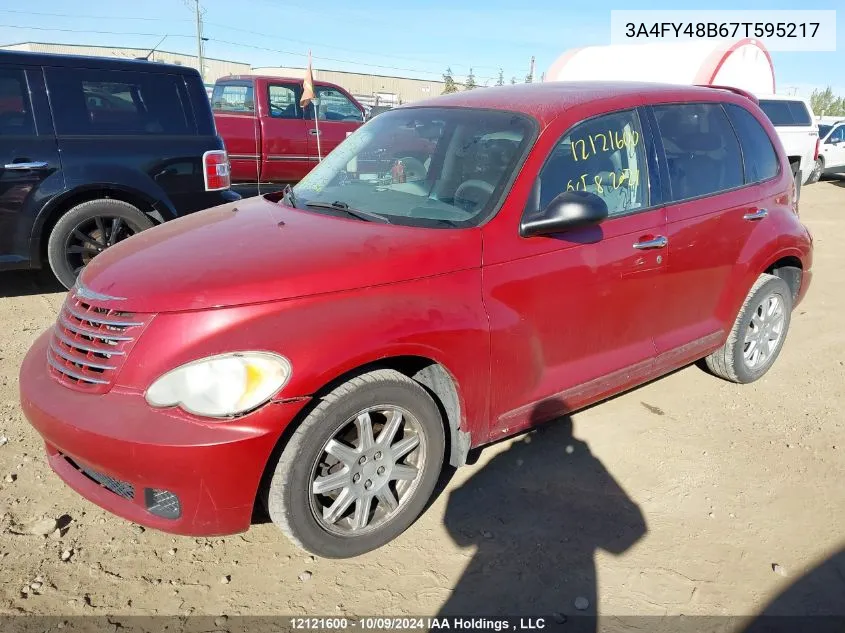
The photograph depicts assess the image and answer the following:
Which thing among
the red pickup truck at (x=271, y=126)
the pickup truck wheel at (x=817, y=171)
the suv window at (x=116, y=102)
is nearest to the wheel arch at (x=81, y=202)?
the suv window at (x=116, y=102)

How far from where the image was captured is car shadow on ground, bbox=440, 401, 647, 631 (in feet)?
8.02

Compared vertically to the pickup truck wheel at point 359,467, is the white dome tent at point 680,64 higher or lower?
higher

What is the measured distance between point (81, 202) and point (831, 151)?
57.5 ft

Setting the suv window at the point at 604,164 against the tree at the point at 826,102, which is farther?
the tree at the point at 826,102

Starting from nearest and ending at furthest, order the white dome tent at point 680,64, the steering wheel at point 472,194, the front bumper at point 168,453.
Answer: the front bumper at point 168,453 → the steering wheel at point 472,194 → the white dome tent at point 680,64

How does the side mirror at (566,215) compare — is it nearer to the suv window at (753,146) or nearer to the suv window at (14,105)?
the suv window at (753,146)

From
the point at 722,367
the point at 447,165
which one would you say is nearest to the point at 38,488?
the point at 447,165

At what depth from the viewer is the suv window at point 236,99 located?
33.6 feet

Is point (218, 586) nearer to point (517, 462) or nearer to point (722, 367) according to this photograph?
point (517, 462)

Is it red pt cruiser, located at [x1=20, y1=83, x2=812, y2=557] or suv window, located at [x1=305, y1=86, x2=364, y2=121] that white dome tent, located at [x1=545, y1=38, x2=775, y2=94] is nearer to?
suv window, located at [x1=305, y1=86, x2=364, y2=121]

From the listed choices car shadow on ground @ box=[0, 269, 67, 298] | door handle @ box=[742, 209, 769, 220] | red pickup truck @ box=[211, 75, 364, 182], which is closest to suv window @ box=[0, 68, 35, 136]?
car shadow on ground @ box=[0, 269, 67, 298]

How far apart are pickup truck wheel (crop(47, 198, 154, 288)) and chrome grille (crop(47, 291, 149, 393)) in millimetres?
3108

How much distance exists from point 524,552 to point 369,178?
76.5 inches

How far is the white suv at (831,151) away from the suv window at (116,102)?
617 inches
